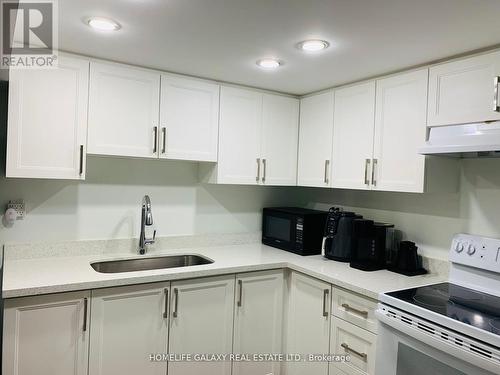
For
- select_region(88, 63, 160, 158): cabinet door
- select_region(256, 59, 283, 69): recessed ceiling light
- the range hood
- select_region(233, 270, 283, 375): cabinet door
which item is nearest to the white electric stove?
the range hood

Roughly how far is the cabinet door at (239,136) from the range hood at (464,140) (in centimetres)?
121

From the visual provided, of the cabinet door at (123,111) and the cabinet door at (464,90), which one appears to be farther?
the cabinet door at (123,111)

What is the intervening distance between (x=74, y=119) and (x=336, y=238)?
1.81 metres

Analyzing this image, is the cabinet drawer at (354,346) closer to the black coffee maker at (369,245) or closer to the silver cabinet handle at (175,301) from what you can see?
the black coffee maker at (369,245)

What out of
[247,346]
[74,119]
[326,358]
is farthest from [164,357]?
[74,119]

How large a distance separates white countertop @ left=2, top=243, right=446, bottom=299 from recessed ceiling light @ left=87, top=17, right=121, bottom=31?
1232 millimetres

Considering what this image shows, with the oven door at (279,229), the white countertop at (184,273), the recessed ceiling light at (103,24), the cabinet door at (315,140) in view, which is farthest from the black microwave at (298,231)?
the recessed ceiling light at (103,24)

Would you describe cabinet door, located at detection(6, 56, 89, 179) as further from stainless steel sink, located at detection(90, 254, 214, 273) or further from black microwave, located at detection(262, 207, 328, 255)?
black microwave, located at detection(262, 207, 328, 255)

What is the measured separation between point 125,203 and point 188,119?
2.41ft

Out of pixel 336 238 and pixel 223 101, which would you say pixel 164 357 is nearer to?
pixel 336 238

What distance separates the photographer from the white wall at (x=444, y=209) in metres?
2.05

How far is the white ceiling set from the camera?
1455mm

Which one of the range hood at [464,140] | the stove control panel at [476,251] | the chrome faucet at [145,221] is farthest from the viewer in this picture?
the chrome faucet at [145,221]

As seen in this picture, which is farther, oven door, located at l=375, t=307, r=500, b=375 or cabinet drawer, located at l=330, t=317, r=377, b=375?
cabinet drawer, located at l=330, t=317, r=377, b=375
